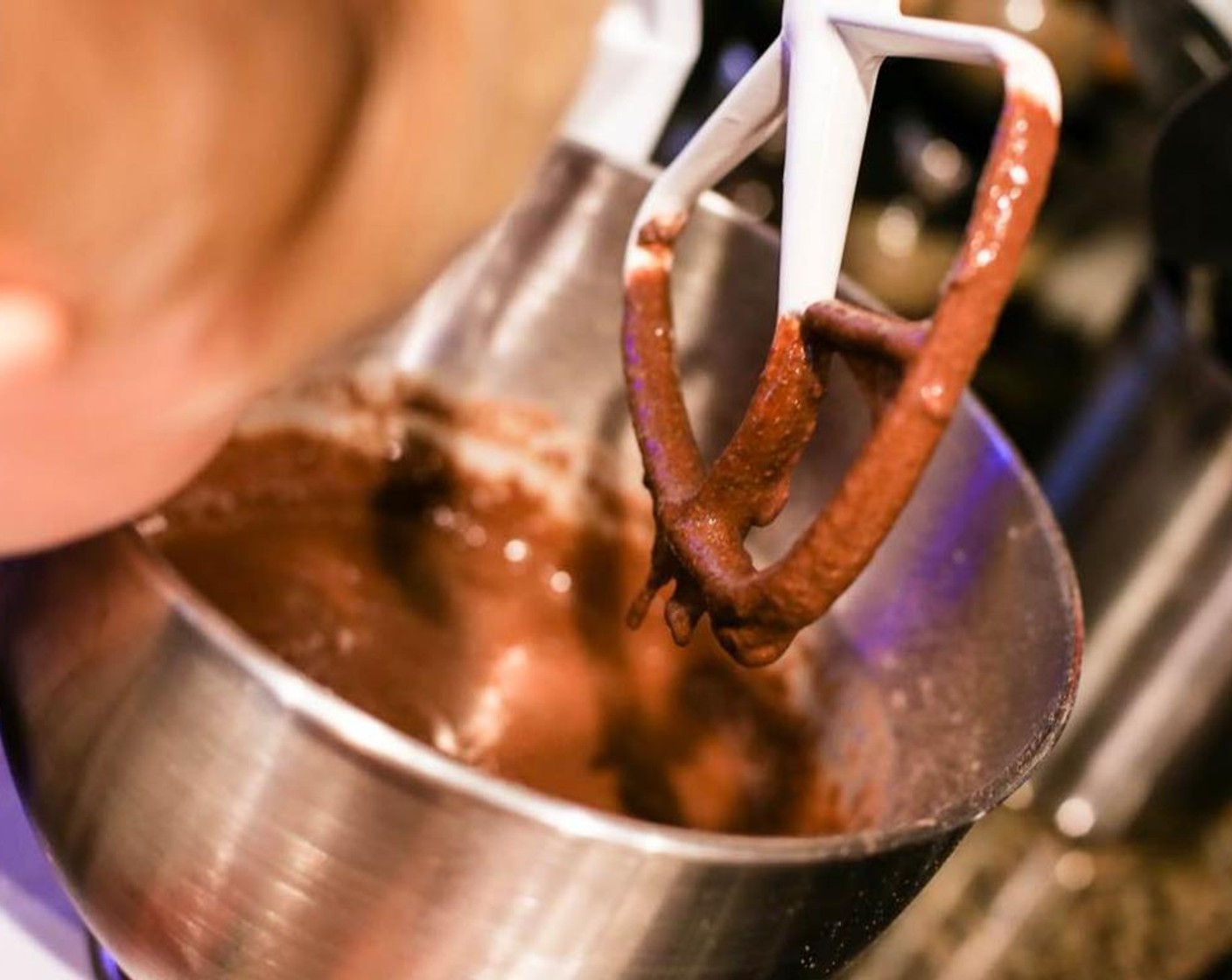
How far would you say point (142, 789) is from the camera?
15.2 inches

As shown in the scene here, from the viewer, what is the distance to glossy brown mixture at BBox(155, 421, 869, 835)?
2.21 ft

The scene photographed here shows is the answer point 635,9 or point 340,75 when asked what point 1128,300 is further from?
point 340,75

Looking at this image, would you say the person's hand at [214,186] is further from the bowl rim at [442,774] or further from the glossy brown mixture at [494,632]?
the glossy brown mixture at [494,632]

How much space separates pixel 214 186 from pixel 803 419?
23 cm

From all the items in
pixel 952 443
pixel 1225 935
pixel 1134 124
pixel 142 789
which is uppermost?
pixel 1134 124

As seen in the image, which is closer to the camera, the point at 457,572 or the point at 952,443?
the point at 952,443

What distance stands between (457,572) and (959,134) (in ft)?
2.19

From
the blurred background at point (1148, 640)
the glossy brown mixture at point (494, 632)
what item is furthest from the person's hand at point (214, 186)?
the blurred background at point (1148, 640)

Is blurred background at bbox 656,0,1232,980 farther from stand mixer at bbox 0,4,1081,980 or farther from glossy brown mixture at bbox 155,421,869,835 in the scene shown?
stand mixer at bbox 0,4,1081,980

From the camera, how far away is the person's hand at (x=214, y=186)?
261 millimetres

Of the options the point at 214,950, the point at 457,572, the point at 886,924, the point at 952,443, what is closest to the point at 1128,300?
the point at 952,443

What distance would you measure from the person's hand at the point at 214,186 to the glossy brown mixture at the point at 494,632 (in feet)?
1.15

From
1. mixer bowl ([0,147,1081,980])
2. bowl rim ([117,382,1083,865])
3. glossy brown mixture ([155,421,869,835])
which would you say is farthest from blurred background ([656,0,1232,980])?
bowl rim ([117,382,1083,865])

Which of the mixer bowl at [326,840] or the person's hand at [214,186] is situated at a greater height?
the person's hand at [214,186]
